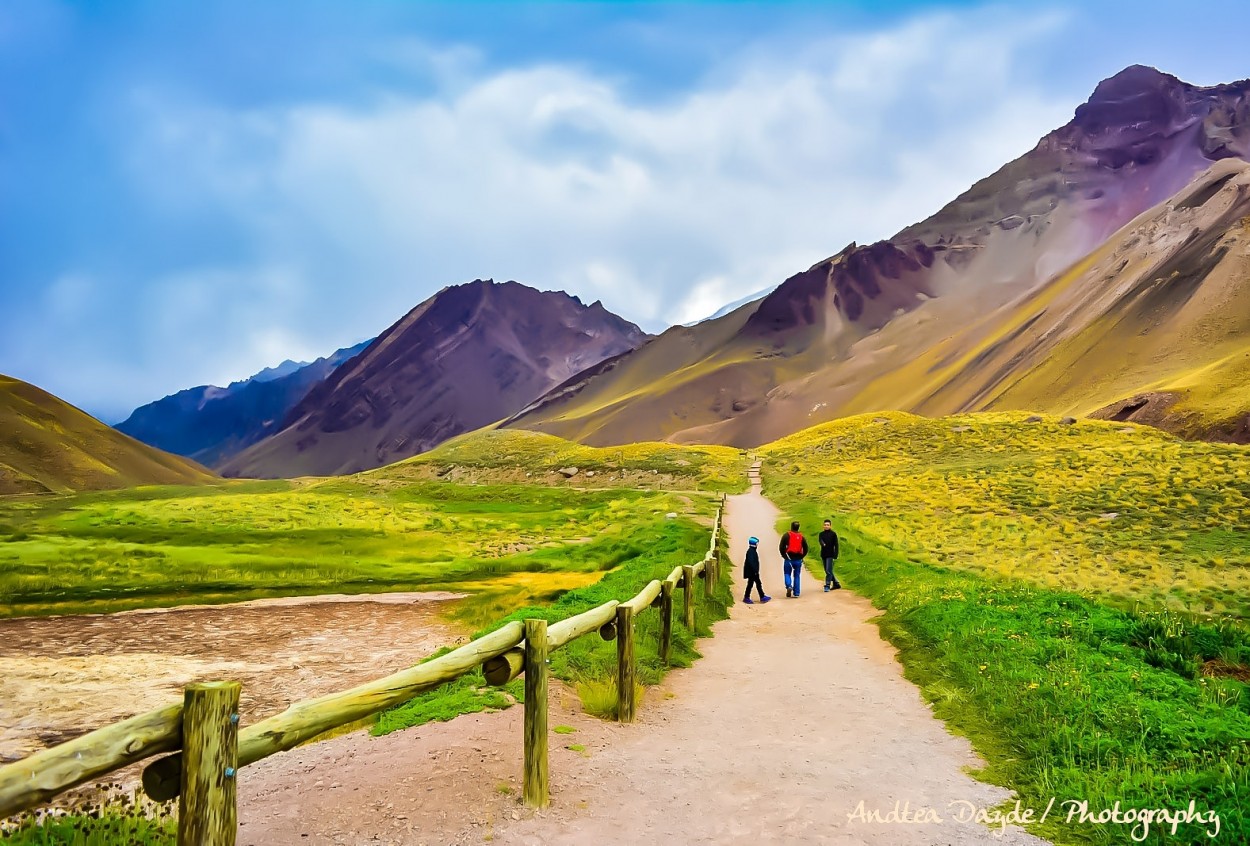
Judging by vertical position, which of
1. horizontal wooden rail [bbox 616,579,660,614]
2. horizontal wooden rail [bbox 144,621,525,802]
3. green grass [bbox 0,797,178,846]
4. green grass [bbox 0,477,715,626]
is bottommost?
green grass [bbox 0,477,715,626]

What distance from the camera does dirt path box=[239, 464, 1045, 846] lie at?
20.2ft

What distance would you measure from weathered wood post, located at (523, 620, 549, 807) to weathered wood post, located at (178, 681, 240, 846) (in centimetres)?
282

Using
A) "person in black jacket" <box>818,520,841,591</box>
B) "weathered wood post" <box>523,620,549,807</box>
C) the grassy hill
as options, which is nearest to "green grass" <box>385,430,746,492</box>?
the grassy hill

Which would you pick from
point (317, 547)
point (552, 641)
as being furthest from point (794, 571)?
point (317, 547)

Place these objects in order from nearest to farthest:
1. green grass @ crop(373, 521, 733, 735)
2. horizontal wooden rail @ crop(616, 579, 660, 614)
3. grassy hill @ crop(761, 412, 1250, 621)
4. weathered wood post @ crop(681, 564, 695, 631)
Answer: green grass @ crop(373, 521, 733, 735)
horizontal wooden rail @ crop(616, 579, 660, 614)
weathered wood post @ crop(681, 564, 695, 631)
grassy hill @ crop(761, 412, 1250, 621)

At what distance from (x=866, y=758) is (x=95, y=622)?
21976 mm

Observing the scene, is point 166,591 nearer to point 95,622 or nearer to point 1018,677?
point 95,622

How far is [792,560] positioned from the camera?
21.2 metres

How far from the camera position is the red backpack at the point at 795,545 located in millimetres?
20969

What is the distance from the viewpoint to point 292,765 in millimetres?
7723

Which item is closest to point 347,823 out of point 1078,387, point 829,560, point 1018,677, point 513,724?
point 513,724

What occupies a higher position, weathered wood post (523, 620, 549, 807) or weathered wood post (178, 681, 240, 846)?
weathered wood post (178, 681, 240, 846)

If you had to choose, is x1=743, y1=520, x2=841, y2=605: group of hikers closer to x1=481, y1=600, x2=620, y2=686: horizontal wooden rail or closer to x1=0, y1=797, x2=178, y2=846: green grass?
x1=481, y1=600, x2=620, y2=686: horizontal wooden rail

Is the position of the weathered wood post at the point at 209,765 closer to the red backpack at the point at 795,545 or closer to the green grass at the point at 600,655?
the green grass at the point at 600,655
